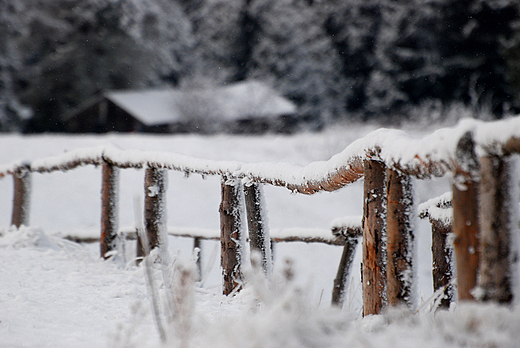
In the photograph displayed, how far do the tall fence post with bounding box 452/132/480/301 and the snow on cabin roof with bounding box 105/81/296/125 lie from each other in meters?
23.9

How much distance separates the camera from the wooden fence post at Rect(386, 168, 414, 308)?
195cm

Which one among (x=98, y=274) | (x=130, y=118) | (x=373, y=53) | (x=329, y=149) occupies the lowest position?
(x=98, y=274)

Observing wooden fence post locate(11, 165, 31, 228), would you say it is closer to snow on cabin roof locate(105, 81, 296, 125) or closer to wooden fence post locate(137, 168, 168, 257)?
wooden fence post locate(137, 168, 168, 257)

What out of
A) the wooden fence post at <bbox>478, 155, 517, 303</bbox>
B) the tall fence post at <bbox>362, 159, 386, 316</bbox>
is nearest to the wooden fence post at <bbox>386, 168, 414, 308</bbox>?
the tall fence post at <bbox>362, 159, 386, 316</bbox>

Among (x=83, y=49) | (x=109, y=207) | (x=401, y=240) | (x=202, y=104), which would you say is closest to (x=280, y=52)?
(x=202, y=104)

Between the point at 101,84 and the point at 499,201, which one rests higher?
the point at 101,84

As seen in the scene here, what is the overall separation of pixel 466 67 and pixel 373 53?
24.2 feet

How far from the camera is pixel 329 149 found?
15.7 metres

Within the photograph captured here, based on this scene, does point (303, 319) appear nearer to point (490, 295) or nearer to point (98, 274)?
point (490, 295)

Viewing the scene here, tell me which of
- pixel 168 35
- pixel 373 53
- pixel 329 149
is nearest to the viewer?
pixel 329 149

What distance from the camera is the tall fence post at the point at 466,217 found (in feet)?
5.01

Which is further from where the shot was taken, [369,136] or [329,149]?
[329,149]

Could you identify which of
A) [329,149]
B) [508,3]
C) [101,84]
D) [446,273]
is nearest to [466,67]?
[508,3]

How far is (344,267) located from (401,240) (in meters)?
1.90
